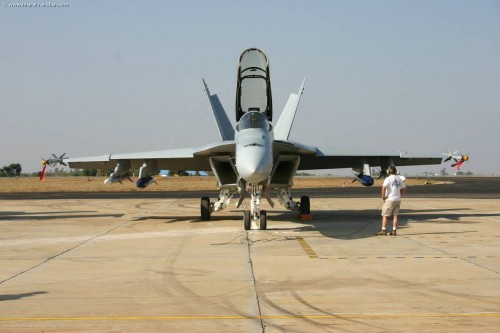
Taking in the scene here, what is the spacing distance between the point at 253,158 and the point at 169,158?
19.0 ft

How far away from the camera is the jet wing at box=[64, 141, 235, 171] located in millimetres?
16406

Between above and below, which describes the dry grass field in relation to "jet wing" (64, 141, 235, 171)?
below

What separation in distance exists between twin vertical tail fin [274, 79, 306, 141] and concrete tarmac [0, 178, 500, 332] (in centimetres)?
607

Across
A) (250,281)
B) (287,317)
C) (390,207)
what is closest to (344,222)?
(390,207)

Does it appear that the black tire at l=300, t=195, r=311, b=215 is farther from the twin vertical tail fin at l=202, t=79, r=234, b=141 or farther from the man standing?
the man standing

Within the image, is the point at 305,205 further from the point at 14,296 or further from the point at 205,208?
the point at 14,296

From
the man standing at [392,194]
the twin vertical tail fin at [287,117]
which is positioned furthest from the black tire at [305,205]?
the man standing at [392,194]

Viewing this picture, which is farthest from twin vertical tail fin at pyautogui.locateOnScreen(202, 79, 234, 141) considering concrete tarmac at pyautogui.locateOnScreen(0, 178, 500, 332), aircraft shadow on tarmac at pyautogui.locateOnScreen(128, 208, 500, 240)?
concrete tarmac at pyautogui.locateOnScreen(0, 178, 500, 332)

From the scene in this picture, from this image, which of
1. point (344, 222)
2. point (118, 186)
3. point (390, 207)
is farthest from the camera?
point (118, 186)

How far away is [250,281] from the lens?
7895mm

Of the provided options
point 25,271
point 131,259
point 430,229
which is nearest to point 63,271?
point 25,271

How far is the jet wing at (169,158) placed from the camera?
1641 cm

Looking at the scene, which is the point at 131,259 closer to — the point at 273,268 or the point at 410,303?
the point at 273,268

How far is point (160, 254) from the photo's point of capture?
1076cm
